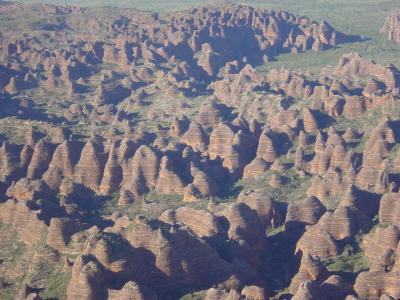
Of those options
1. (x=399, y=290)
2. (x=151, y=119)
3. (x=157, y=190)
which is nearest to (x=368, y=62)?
(x=151, y=119)

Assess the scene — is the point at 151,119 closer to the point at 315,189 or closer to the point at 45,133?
the point at 45,133

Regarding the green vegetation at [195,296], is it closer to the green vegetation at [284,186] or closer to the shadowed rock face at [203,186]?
the shadowed rock face at [203,186]

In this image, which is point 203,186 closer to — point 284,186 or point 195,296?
point 284,186

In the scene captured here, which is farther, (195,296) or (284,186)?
(284,186)

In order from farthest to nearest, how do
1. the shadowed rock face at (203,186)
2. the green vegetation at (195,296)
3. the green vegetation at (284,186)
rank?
the green vegetation at (284,186)
the shadowed rock face at (203,186)
the green vegetation at (195,296)

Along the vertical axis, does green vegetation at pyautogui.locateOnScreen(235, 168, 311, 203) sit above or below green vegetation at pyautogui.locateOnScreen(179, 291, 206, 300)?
below

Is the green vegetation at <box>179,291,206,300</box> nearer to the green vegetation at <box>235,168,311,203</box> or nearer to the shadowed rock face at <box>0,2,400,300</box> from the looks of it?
the shadowed rock face at <box>0,2,400,300</box>

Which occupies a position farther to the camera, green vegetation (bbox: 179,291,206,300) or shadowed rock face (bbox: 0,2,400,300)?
shadowed rock face (bbox: 0,2,400,300)

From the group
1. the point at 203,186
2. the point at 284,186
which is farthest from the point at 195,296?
the point at 284,186

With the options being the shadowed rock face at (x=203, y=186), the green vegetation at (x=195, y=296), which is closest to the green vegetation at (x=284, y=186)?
the shadowed rock face at (x=203, y=186)

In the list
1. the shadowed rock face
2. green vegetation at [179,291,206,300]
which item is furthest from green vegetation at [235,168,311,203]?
green vegetation at [179,291,206,300]

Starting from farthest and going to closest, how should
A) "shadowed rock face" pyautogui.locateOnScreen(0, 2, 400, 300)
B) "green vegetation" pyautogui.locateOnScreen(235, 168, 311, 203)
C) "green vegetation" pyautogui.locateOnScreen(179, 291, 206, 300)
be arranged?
"green vegetation" pyautogui.locateOnScreen(235, 168, 311, 203) < "shadowed rock face" pyautogui.locateOnScreen(0, 2, 400, 300) < "green vegetation" pyautogui.locateOnScreen(179, 291, 206, 300)
